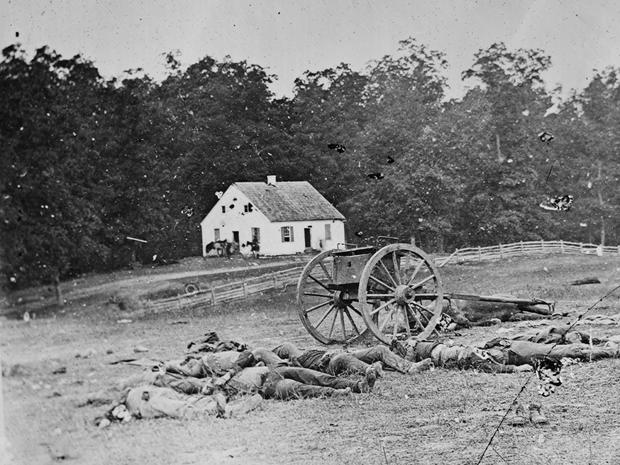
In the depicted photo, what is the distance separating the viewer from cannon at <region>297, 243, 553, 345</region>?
5605mm

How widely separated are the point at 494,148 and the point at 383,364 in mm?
1842

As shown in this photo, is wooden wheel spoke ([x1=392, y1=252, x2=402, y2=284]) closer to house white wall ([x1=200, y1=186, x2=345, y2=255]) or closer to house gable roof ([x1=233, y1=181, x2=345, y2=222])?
house white wall ([x1=200, y1=186, x2=345, y2=255])

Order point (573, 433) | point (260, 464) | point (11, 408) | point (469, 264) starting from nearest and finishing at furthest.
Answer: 1. point (11, 408)
2. point (260, 464)
3. point (573, 433)
4. point (469, 264)

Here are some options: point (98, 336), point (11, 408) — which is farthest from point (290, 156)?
point (11, 408)

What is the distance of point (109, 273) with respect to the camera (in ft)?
10.8

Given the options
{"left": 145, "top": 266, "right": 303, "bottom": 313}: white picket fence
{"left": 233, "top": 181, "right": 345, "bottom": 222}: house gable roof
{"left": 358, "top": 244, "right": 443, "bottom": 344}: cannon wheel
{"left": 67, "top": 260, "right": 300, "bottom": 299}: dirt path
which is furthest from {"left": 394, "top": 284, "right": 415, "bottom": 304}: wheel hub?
{"left": 67, "top": 260, "right": 300, "bottom": 299}: dirt path

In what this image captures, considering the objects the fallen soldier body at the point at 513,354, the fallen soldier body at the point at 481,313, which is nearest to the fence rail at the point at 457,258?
the fallen soldier body at the point at 513,354

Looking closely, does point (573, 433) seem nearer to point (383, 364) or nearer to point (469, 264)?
point (383, 364)

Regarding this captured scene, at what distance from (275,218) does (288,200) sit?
0.54ft

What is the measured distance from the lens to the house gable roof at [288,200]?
4.14 m

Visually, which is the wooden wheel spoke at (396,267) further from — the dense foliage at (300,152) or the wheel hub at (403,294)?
the dense foliage at (300,152)

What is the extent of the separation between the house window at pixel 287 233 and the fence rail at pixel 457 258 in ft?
0.78

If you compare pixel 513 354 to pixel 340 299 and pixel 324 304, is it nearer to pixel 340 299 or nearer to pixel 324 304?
pixel 324 304

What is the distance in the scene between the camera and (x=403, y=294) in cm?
596
